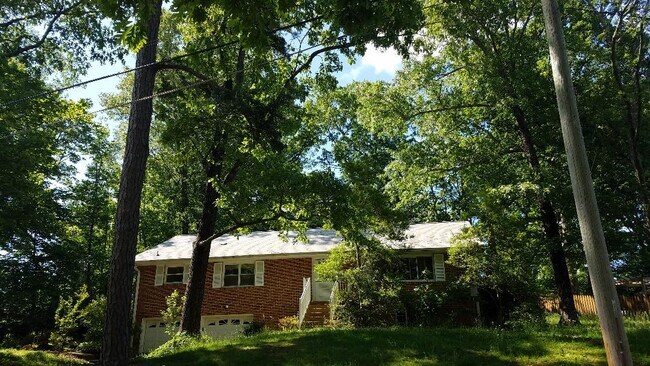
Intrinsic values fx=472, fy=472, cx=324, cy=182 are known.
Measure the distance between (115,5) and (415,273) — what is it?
17583 millimetres

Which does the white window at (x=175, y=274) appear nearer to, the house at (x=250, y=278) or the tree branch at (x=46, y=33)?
the house at (x=250, y=278)

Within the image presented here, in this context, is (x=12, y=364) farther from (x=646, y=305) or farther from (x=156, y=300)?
(x=646, y=305)

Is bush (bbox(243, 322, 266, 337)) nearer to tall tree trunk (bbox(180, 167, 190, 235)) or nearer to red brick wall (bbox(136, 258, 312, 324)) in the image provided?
red brick wall (bbox(136, 258, 312, 324))

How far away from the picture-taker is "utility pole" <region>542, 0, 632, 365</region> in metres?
4.26

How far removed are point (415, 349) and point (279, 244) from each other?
1380 centimetres

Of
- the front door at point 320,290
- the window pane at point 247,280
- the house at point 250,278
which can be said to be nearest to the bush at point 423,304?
the house at point 250,278

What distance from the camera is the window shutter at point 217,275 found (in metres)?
23.6

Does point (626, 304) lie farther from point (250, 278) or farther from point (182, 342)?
point (182, 342)

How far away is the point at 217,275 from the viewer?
23688 millimetres

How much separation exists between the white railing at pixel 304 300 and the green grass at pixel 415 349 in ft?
19.9

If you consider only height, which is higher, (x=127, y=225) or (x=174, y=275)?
(x=127, y=225)

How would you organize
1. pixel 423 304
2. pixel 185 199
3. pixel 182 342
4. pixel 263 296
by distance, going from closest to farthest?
1. pixel 182 342
2. pixel 423 304
3. pixel 263 296
4. pixel 185 199

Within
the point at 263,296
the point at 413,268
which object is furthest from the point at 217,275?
the point at 413,268

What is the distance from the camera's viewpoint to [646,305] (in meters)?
21.5
